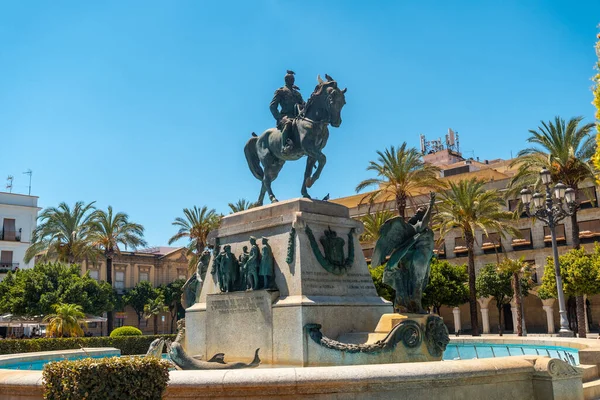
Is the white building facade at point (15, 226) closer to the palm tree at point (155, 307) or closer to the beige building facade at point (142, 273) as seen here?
the beige building facade at point (142, 273)

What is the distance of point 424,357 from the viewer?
9.45 m

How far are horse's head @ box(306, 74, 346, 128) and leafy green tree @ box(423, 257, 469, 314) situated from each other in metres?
31.1

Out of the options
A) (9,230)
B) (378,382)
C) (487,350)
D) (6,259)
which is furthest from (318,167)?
(9,230)

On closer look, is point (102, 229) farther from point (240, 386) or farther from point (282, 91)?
point (240, 386)

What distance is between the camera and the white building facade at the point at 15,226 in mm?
54562

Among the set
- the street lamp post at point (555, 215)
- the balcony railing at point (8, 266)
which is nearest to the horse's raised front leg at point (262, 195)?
the street lamp post at point (555, 215)

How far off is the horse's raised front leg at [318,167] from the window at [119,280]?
59.7 meters

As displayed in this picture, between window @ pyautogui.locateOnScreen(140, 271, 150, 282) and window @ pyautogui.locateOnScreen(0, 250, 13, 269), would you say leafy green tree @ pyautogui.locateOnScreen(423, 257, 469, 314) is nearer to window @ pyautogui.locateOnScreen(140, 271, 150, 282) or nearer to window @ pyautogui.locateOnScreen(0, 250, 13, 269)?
window @ pyautogui.locateOnScreen(0, 250, 13, 269)

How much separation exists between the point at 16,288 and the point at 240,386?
128ft

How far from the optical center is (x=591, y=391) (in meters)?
8.26

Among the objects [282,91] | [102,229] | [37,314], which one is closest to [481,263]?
[102,229]

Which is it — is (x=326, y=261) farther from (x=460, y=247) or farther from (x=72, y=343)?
(x=460, y=247)

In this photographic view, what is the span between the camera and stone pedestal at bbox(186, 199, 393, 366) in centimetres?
1002

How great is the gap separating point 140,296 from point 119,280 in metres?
3.62
